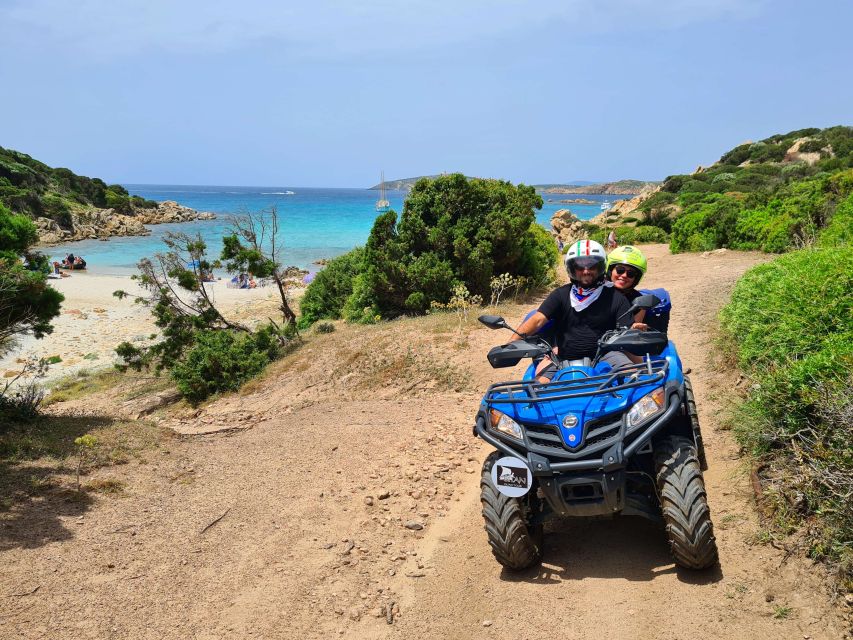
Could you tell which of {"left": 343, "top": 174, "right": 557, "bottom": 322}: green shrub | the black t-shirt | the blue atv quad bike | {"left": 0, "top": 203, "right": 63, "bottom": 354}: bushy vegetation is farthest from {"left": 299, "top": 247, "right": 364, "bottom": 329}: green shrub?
the blue atv quad bike

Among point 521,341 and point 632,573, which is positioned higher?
point 521,341

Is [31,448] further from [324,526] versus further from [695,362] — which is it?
[695,362]

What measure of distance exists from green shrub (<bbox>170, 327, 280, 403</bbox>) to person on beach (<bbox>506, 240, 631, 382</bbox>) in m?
11.4

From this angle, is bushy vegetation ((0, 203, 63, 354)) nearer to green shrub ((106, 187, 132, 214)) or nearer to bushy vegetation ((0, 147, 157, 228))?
bushy vegetation ((0, 147, 157, 228))

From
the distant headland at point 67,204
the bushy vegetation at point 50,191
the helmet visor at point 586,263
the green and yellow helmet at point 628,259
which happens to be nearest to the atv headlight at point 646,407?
the helmet visor at point 586,263

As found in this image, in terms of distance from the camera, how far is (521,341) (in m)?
4.73

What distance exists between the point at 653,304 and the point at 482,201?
15.2 metres

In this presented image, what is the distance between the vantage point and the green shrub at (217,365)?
599 inches

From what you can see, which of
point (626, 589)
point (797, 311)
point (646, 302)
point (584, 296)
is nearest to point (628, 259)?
point (584, 296)

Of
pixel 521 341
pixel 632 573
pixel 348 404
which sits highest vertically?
pixel 521 341

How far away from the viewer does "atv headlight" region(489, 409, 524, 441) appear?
4254 mm

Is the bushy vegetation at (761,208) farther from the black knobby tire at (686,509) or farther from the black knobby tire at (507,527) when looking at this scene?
the black knobby tire at (507,527)

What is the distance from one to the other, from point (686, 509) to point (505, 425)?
3.95 feet

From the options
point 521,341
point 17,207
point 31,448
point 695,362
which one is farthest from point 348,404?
point 17,207
